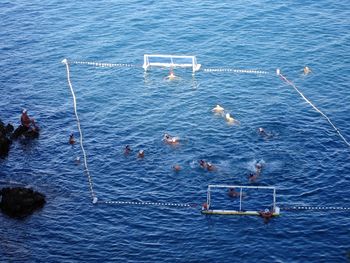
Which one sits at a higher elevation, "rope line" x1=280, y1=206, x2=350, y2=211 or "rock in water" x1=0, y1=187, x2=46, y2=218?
"rock in water" x1=0, y1=187, x2=46, y2=218

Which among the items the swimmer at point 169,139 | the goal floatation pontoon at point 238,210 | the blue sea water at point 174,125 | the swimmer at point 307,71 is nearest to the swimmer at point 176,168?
the blue sea water at point 174,125

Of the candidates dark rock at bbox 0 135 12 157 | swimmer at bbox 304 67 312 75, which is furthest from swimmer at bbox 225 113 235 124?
dark rock at bbox 0 135 12 157

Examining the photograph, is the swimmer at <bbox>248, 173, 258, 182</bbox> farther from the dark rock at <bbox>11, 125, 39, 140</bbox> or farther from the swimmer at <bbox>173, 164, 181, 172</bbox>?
the dark rock at <bbox>11, 125, 39, 140</bbox>

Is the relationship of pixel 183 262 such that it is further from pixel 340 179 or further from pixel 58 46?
pixel 58 46

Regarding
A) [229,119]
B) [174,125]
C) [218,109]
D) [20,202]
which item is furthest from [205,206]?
[218,109]

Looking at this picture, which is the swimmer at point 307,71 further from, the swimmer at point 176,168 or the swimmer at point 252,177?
the swimmer at point 176,168

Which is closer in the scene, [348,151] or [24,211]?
[24,211]

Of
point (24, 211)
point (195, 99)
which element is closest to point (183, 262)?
point (24, 211)
